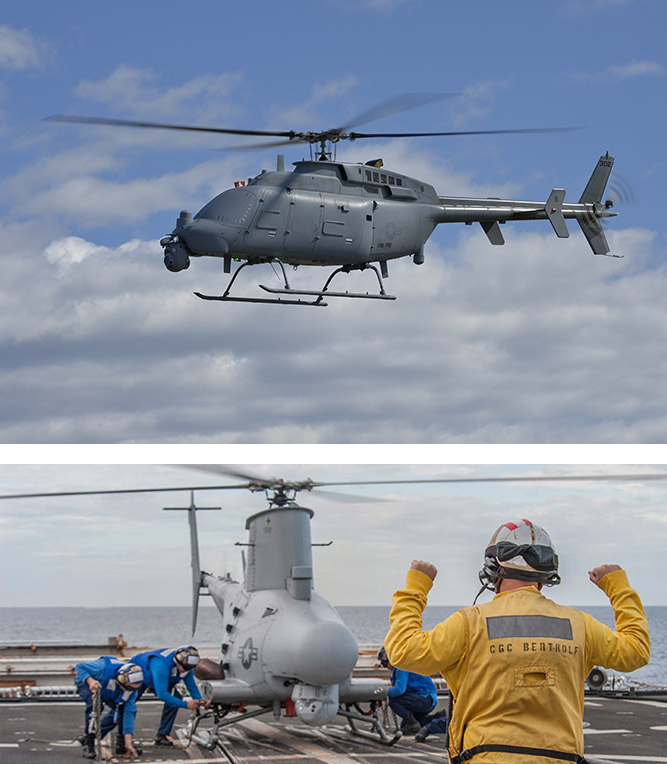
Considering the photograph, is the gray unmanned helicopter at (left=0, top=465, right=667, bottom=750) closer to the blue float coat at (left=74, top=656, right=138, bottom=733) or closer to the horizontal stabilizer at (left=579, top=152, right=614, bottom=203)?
the blue float coat at (left=74, top=656, right=138, bottom=733)

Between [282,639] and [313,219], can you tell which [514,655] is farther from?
[313,219]

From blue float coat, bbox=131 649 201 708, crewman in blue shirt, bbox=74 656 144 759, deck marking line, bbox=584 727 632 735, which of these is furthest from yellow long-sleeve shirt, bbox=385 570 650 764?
deck marking line, bbox=584 727 632 735

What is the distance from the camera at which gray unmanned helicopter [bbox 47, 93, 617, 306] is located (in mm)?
16594

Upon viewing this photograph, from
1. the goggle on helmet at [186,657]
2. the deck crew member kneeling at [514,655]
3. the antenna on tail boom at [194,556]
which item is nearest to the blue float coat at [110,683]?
the goggle on helmet at [186,657]

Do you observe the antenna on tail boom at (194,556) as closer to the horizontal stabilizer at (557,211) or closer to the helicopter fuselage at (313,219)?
the helicopter fuselage at (313,219)

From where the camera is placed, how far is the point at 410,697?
1260cm

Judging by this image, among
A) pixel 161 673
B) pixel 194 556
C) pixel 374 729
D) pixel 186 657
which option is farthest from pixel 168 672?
pixel 194 556

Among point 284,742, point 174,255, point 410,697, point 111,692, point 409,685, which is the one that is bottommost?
point 284,742

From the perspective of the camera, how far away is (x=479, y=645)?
3.40m

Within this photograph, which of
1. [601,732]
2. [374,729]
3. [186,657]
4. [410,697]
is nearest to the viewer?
[186,657]

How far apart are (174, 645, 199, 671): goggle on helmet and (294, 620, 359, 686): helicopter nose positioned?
1.25 meters

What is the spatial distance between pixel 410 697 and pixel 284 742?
5.74 ft

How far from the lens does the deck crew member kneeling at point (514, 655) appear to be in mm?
3354

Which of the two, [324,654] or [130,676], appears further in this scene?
[324,654]
